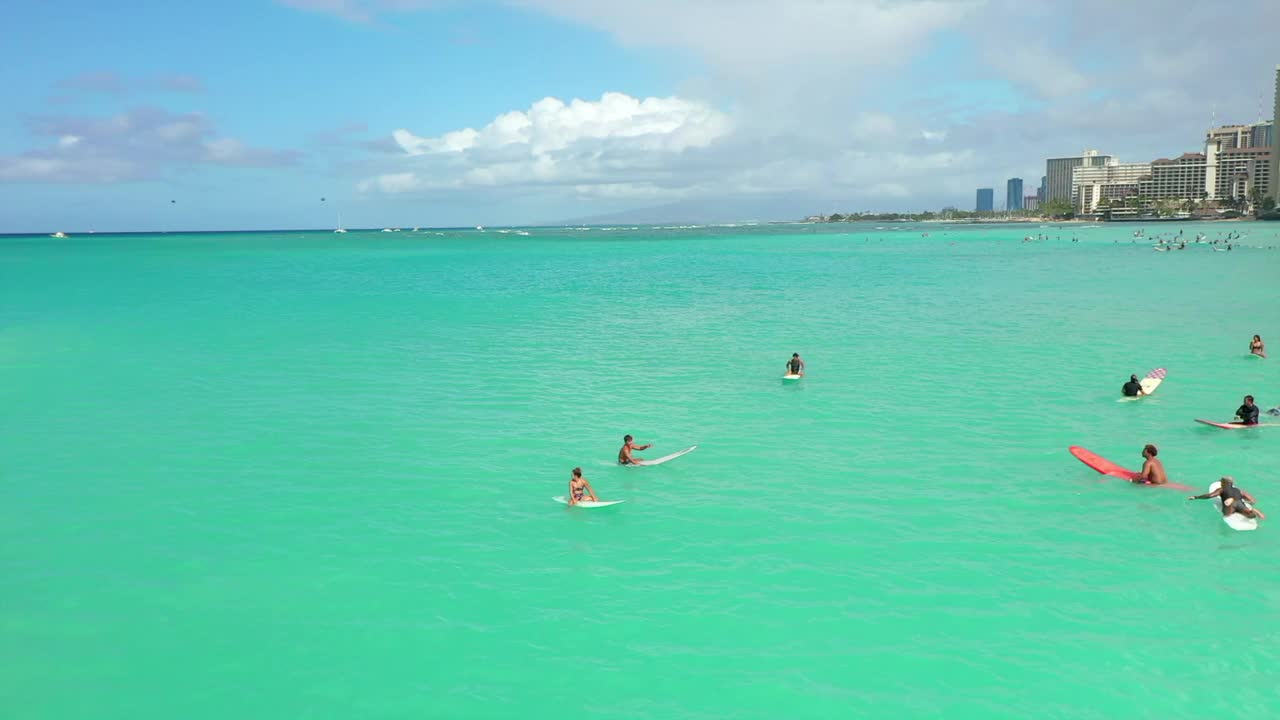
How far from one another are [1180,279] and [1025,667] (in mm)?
63071

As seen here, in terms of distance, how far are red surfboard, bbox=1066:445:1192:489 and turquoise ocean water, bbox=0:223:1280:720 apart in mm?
382

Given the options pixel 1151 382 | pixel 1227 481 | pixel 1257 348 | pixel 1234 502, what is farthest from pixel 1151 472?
pixel 1257 348

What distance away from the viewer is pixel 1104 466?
18156 millimetres

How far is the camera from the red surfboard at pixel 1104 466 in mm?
17469

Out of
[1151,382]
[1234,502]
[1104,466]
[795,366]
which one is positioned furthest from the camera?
[795,366]

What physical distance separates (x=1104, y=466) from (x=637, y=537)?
424 inches

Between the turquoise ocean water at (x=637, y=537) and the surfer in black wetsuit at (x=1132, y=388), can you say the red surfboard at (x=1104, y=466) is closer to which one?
the turquoise ocean water at (x=637, y=537)

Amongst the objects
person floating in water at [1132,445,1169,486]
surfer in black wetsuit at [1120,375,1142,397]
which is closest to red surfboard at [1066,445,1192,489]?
person floating in water at [1132,445,1169,486]

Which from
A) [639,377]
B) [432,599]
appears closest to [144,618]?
[432,599]

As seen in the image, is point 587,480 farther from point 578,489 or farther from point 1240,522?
point 1240,522

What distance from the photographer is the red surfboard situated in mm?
17469

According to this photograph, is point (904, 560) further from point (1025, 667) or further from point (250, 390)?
point (250, 390)

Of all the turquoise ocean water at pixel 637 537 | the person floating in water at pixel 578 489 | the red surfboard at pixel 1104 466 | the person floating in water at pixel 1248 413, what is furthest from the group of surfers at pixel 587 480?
the person floating in water at pixel 1248 413

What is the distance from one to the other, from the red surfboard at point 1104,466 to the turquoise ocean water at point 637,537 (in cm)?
38
